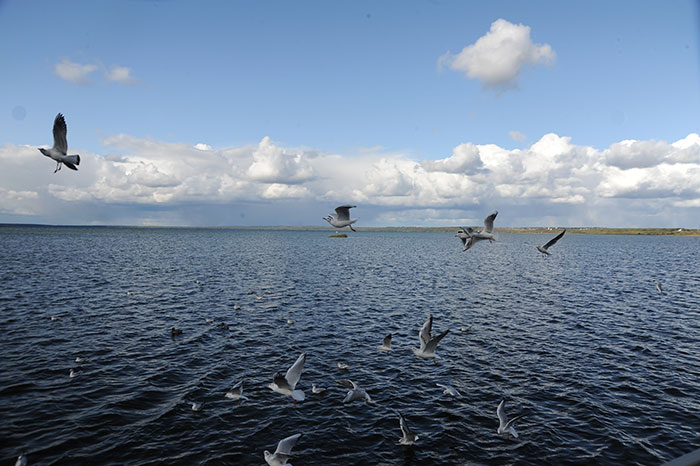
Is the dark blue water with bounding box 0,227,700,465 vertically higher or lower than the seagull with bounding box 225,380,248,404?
lower

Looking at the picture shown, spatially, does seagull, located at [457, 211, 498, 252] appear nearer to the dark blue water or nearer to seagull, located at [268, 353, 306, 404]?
the dark blue water

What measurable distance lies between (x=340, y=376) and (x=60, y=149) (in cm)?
1533

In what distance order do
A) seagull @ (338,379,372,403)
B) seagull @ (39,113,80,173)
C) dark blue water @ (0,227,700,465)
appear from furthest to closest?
seagull @ (338,379,372,403) → dark blue water @ (0,227,700,465) → seagull @ (39,113,80,173)

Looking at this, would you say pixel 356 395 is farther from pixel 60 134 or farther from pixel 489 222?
pixel 60 134

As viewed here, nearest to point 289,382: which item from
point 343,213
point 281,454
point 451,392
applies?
point 281,454

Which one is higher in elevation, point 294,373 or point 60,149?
point 60,149

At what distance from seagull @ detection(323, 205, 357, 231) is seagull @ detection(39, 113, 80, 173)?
11154mm

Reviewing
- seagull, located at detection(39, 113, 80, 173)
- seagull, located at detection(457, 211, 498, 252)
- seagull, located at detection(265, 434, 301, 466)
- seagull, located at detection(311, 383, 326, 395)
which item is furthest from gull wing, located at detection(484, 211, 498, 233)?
seagull, located at detection(39, 113, 80, 173)

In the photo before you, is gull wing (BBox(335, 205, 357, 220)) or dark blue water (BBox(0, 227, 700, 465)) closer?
dark blue water (BBox(0, 227, 700, 465))

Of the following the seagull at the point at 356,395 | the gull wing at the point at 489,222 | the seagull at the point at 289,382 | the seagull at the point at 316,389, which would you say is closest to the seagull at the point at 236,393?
the seagull at the point at 316,389

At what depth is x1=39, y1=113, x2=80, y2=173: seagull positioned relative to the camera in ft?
37.8

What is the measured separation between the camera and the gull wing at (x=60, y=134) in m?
12.2

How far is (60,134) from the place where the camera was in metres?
12.3

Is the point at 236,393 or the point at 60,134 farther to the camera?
the point at 236,393
